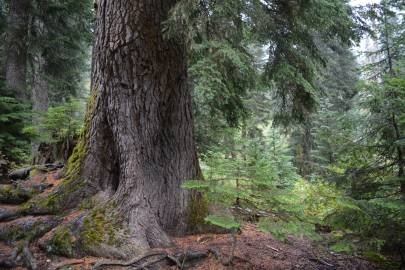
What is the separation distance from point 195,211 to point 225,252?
30.1 inches

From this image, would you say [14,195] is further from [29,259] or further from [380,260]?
[380,260]

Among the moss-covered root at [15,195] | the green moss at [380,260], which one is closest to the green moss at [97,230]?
the moss-covered root at [15,195]

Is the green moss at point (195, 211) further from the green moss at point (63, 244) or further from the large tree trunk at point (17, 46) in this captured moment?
the large tree trunk at point (17, 46)

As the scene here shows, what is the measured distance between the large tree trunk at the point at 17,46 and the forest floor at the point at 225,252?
6.37 meters

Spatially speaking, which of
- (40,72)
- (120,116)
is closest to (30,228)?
(120,116)

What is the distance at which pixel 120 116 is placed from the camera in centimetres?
436

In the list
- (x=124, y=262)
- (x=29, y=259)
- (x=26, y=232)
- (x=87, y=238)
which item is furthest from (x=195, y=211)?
(x=26, y=232)

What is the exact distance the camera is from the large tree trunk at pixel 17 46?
32.9 feet

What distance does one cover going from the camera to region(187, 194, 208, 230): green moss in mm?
4602

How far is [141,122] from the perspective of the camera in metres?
4.38

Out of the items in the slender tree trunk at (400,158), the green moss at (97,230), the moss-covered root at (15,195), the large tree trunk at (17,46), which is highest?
the large tree trunk at (17,46)

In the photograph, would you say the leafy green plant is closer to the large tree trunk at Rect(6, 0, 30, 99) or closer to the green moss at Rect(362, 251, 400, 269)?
the large tree trunk at Rect(6, 0, 30, 99)

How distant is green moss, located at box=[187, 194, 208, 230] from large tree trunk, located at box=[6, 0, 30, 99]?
789 cm

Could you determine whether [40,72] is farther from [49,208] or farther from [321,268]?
[321,268]
